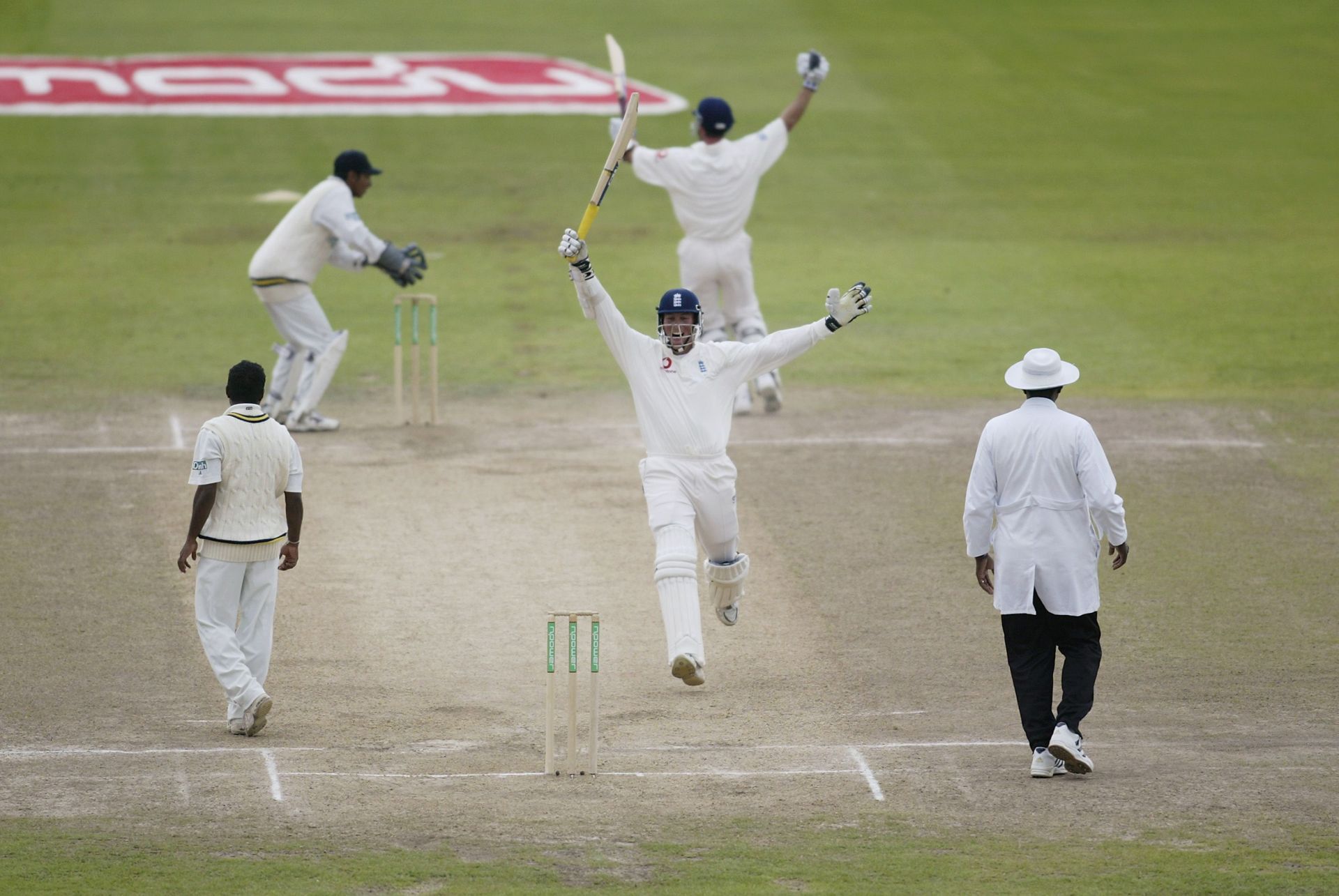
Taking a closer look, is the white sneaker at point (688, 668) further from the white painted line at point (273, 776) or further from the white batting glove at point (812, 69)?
the white batting glove at point (812, 69)

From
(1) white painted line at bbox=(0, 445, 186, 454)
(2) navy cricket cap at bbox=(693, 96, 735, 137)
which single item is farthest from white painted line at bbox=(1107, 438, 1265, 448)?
(1) white painted line at bbox=(0, 445, 186, 454)

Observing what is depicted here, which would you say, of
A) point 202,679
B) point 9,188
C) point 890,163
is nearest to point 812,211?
point 890,163

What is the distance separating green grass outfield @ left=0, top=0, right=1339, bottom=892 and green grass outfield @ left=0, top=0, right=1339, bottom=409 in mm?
69

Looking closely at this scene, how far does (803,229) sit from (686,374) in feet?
45.3

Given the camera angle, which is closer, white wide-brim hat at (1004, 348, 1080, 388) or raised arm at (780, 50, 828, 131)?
white wide-brim hat at (1004, 348, 1080, 388)

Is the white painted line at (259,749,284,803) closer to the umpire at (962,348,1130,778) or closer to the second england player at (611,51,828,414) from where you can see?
the umpire at (962,348,1130,778)

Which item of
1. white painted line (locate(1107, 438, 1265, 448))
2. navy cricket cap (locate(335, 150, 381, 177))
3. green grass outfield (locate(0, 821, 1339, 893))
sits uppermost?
navy cricket cap (locate(335, 150, 381, 177))

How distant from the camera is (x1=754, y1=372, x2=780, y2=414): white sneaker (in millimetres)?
15914

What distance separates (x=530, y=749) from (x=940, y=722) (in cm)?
211

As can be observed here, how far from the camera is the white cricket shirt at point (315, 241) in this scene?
48.7 feet

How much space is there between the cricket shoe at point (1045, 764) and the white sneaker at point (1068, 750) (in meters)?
0.03

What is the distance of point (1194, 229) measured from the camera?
22.8 m

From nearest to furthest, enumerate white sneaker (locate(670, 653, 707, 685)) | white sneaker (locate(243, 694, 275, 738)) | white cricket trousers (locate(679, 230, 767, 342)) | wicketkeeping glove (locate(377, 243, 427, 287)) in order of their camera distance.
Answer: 1. white sneaker (locate(243, 694, 275, 738))
2. white sneaker (locate(670, 653, 707, 685))
3. wicketkeeping glove (locate(377, 243, 427, 287))
4. white cricket trousers (locate(679, 230, 767, 342))

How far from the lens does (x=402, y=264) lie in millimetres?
15203
